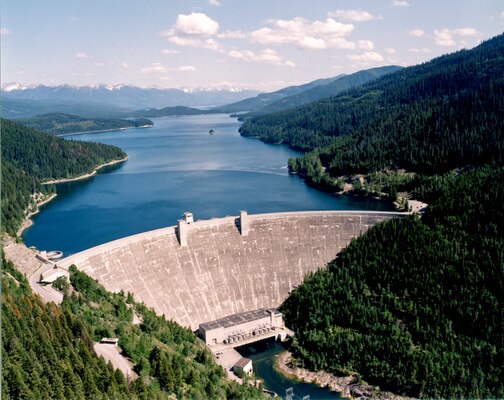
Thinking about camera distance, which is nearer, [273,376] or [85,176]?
[273,376]

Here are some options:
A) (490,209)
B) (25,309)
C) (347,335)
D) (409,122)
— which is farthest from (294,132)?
(25,309)

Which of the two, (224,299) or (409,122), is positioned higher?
(409,122)

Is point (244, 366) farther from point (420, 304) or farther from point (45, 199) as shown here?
point (45, 199)

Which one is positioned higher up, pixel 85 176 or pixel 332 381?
pixel 85 176

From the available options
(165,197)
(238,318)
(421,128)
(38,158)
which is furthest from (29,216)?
(421,128)

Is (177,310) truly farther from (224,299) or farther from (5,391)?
(5,391)

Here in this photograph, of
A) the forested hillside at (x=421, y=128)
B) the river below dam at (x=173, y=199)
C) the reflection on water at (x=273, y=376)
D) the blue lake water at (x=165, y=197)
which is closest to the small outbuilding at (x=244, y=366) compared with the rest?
the reflection on water at (x=273, y=376)

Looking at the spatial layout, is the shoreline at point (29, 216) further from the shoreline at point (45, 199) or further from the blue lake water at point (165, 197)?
the blue lake water at point (165, 197)
